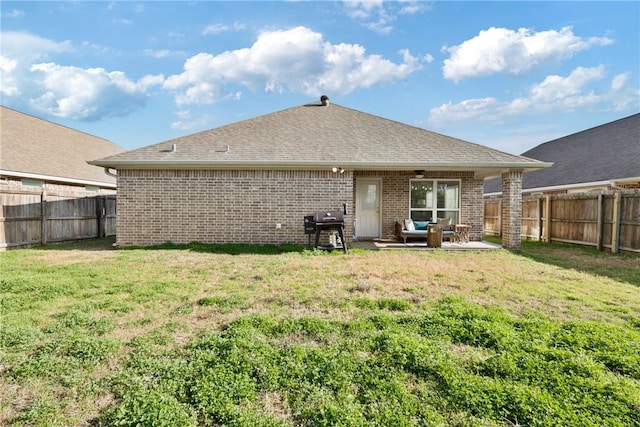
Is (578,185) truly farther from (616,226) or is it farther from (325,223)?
(325,223)

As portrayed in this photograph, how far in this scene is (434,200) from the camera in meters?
12.2

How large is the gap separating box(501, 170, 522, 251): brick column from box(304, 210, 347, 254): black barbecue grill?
536 centimetres

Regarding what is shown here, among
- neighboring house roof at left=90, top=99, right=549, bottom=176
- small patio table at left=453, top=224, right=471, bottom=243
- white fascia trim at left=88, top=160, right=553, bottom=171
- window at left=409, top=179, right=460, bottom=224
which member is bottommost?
small patio table at left=453, top=224, right=471, bottom=243

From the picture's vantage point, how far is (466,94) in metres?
14.5

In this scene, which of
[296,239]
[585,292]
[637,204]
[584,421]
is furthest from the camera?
[296,239]

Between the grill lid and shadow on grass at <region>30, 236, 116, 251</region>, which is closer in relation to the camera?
the grill lid

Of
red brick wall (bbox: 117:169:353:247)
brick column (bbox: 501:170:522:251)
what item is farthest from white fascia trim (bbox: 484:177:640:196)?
red brick wall (bbox: 117:169:353:247)

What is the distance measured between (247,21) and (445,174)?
8775mm

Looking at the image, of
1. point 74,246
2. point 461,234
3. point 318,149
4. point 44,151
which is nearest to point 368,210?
point 318,149

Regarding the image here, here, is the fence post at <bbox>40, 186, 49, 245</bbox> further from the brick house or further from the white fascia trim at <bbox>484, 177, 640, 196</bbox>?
the white fascia trim at <bbox>484, 177, 640, 196</bbox>

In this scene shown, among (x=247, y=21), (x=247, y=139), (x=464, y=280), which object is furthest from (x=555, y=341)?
(x=247, y=21)

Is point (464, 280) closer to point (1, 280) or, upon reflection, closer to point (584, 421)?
point (584, 421)

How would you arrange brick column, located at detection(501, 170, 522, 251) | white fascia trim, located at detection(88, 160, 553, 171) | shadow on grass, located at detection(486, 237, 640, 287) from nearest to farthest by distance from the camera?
1. shadow on grass, located at detection(486, 237, 640, 287)
2. white fascia trim, located at detection(88, 160, 553, 171)
3. brick column, located at detection(501, 170, 522, 251)

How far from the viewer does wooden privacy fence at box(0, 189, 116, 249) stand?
952cm
